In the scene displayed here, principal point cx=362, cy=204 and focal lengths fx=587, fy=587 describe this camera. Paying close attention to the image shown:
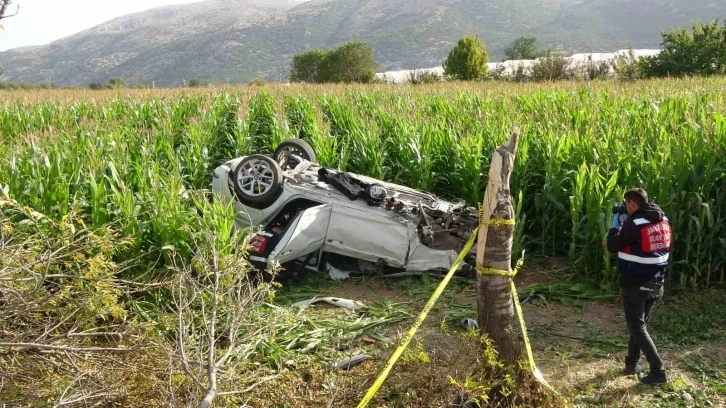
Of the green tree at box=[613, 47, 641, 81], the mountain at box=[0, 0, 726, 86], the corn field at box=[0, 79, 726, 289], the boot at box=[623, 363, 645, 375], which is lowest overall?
the boot at box=[623, 363, 645, 375]

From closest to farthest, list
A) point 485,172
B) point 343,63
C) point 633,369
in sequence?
point 633,369
point 485,172
point 343,63

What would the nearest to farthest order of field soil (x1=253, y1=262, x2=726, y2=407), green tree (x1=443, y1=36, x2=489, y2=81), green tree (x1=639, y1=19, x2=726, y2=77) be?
1. field soil (x1=253, y1=262, x2=726, y2=407)
2. green tree (x1=639, y1=19, x2=726, y2=77)
3. green tree (x1=443, y1=36, x2=489, y2=81)

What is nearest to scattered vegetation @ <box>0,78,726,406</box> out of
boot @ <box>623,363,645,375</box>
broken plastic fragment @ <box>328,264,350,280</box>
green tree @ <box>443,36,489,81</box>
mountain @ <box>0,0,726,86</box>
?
broken plastic fragment @ <box>328,264,350,280</box>

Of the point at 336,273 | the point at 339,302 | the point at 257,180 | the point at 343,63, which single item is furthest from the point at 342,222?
the point at 343,63

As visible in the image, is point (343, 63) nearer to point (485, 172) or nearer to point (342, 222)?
point (485, 172)

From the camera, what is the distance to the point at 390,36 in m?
154

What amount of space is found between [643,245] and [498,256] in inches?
57.2

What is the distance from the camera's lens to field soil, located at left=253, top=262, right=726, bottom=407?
3871 mm

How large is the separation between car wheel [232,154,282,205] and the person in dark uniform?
3.50 m

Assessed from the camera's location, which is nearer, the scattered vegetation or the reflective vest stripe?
the scattered vegetation

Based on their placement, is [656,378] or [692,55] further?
[692,55]

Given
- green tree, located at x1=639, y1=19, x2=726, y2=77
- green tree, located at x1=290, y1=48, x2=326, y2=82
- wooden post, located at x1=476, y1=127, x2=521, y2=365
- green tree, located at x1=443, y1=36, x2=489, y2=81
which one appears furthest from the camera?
green tree, located at x1=290, y1=48, x2=326, y2=82

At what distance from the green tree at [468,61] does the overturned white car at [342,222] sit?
31.5 m

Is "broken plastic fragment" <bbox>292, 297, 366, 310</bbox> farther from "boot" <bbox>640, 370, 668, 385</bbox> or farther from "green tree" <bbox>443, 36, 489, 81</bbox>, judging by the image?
"green tree" <bbox>443, 36, 489, 81</bbox>
